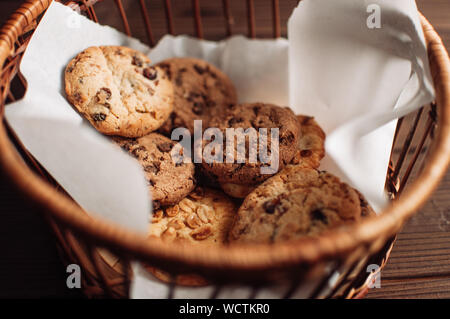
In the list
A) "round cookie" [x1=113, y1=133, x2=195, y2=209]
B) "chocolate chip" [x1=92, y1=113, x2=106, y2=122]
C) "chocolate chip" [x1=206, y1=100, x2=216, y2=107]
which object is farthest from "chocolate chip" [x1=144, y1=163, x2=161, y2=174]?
"chocolate chip" [x1=206, y1=100, x2=216, y2=107]

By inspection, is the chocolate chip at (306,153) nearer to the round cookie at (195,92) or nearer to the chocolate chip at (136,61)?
the round cookie at (195,92)

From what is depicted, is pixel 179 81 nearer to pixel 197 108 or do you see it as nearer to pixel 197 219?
pixel 197 108

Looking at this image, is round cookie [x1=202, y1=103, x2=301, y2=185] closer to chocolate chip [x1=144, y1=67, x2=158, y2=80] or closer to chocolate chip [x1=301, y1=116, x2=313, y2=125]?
chocolate chip [x1=301, y1=116, x2=313, y2=125]

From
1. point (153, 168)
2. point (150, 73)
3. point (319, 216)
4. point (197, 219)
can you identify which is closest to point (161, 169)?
point (153, 168)

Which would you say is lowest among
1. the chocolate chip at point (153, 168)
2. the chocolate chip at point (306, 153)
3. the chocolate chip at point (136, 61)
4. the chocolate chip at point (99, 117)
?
the chocolate chip at point (306, 153)

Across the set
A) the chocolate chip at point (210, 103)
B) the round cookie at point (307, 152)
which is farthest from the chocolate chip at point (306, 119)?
the chocolate chip at point (210, 103)

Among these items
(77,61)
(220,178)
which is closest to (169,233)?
(220,178)

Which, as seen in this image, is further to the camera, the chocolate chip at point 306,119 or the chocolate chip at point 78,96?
the chocolate chip at point 306,119
